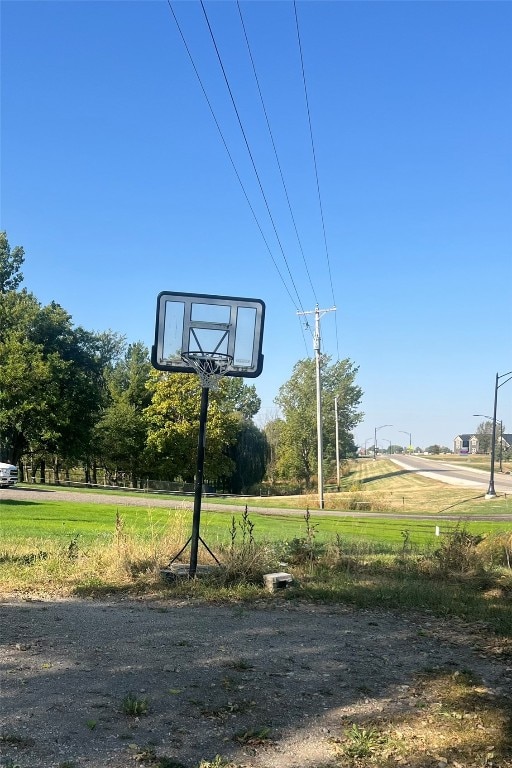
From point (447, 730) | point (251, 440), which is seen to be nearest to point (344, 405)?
point (251, 440)

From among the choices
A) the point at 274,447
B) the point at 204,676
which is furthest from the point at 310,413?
the point at 204,676

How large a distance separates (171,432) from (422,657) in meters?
45.9

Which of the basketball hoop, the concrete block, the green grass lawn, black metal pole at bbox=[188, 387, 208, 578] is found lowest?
the green grass lawn

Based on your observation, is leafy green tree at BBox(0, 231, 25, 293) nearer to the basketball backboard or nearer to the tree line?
the tree line

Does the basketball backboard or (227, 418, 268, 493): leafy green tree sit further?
(227, 418, 268, 493): leafy green tree

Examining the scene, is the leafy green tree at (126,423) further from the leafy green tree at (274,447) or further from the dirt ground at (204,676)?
the dirt ground at (204,676)

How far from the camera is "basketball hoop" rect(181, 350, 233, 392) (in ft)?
30.4

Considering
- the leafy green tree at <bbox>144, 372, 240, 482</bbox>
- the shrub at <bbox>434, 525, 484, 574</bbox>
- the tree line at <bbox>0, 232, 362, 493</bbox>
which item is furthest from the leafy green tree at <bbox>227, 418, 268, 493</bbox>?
the shrub at <bbox>434, 525, 484, 574</bbox>

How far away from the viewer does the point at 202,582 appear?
7.96 meters

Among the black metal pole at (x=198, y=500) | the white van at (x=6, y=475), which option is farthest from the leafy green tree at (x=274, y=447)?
the black metal pole at (x=198, y=500)

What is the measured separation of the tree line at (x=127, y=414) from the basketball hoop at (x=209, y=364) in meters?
36.1

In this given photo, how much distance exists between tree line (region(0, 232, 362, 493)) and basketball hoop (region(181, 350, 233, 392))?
3613 centimetres

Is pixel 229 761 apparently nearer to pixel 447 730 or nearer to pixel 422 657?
pixel 447 730

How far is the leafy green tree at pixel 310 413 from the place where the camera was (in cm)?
6025
